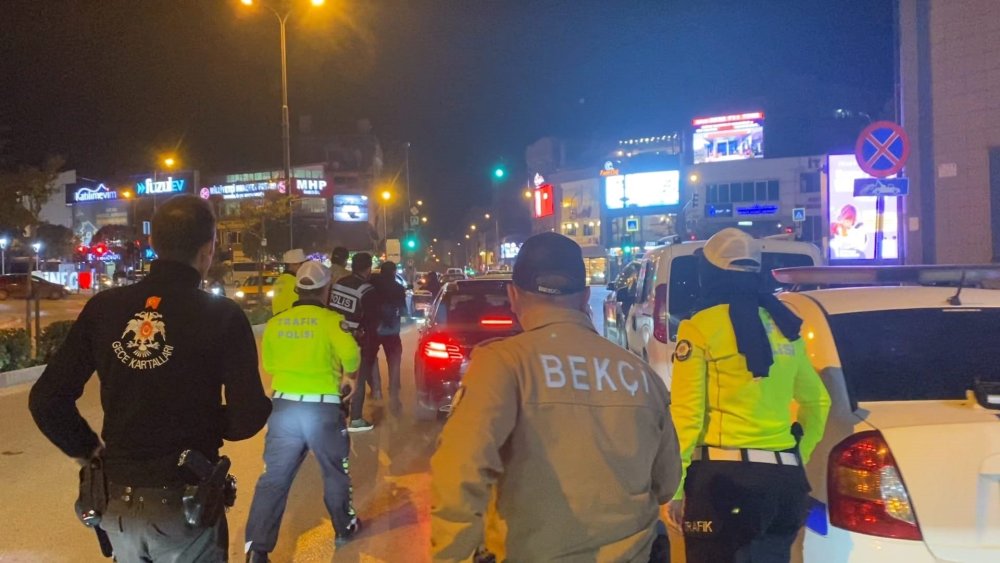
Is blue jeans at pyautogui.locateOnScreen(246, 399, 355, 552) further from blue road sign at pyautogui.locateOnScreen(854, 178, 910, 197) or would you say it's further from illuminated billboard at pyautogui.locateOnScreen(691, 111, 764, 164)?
illuminated billboard at pyautogui.locateOnScreen(691, 111, 764, 164)

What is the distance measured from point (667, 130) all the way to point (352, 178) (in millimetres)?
42179

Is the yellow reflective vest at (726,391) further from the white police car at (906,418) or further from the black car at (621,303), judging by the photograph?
the black car at (621,303)

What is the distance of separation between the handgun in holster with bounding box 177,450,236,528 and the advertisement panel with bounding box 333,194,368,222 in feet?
234

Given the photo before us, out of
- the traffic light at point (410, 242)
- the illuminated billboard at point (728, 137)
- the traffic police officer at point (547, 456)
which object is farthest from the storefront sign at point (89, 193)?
the traffic police officer at point (547, 456)

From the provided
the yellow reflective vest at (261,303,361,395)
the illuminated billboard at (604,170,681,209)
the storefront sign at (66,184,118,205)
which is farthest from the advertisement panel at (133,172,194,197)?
the yellow reflective vest at (261,303,361,395)

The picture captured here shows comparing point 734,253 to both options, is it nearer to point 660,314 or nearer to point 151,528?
point 151,528

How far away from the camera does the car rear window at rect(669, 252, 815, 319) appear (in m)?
8.24

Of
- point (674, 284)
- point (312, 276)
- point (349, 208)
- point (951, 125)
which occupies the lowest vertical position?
point (674, 284)

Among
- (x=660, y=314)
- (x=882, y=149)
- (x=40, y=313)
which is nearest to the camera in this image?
(x=660, y=314)

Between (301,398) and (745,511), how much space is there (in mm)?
2906

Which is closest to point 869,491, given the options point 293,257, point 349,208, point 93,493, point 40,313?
point 93,493

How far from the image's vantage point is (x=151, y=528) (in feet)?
8.63

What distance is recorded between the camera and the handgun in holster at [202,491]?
2.64 meters

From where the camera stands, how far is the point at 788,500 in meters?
2.97
